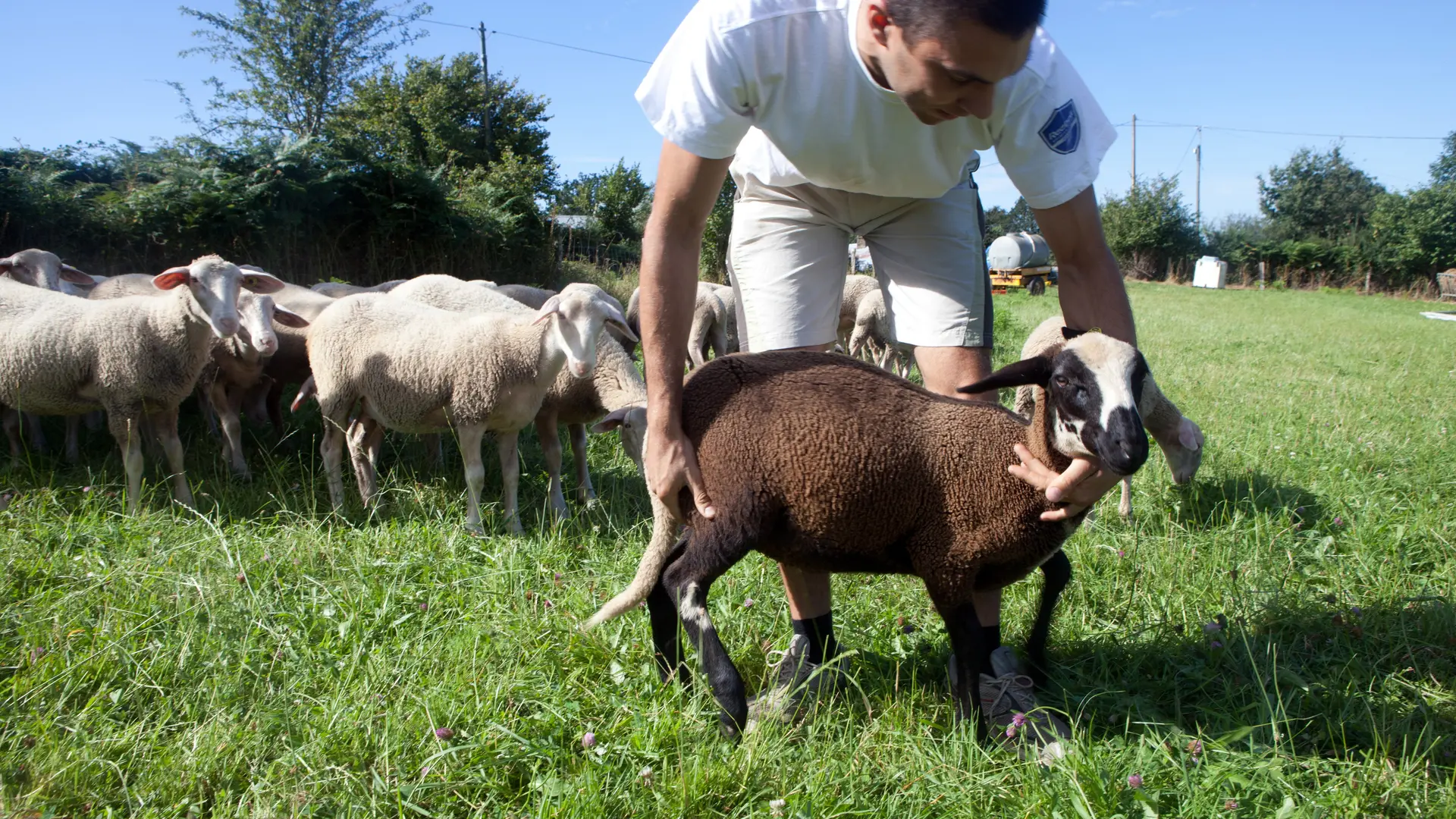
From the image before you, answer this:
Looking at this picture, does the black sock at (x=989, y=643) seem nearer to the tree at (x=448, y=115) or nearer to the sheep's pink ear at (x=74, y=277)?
the sheep's pink ear at (x=74, y=277)

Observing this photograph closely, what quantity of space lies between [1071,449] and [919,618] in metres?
1.10

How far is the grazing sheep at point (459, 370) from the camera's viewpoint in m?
4.71

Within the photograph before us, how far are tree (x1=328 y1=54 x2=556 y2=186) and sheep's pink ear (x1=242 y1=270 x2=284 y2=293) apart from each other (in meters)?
21.3

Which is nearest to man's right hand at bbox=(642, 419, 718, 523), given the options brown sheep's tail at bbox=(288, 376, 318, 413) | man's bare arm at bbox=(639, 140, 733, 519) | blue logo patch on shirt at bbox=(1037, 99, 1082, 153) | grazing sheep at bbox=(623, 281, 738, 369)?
man's bare arm at bbox=(639, 140, 733, 519)

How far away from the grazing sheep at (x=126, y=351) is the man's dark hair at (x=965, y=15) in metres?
4.37

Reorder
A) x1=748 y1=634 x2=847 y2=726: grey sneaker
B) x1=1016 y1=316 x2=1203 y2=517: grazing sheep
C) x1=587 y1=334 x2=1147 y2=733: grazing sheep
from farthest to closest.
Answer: x1=1016 y1=316 x2=1203 y2=517: grazing sheep → x1=748 y1=634 x2=847 y2=726: grey sneaker → x1=587 y1=334 x2=1147 y2=733: grazing sheep

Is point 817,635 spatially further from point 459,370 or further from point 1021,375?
point 459,370

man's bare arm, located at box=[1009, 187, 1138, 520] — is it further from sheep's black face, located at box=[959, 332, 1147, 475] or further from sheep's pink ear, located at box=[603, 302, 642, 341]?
sheep's pink ear, located at box=[603, 302, 642, 341]

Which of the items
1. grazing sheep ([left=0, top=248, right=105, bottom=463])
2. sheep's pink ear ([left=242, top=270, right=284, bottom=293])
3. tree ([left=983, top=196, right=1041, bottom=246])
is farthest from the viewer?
tree ([left=983, top=196, right=1041, bottom=246])

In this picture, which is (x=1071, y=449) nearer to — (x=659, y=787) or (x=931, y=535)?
(x=931, y=535)

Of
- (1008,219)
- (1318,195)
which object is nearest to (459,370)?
(1318,195)

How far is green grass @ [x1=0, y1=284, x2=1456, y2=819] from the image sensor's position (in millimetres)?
1978

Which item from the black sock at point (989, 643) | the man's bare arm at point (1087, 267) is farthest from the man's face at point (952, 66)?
the black sock at point (989, 643)

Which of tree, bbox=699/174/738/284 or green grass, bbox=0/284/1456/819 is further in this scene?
tree, bbox=699/174/738/284
